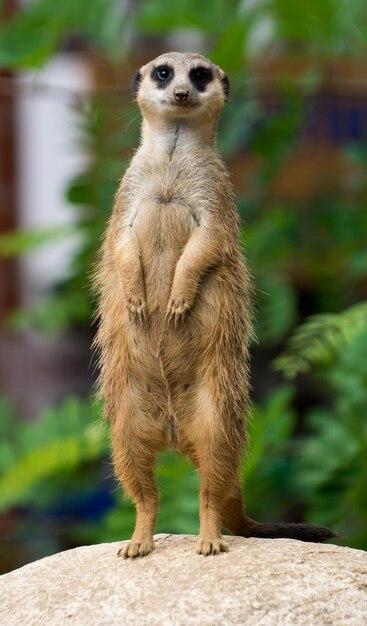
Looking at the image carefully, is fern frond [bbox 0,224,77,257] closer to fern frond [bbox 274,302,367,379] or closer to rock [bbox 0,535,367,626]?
fern frond [bbox 274,302,367,379]

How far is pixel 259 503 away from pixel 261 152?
1.92m

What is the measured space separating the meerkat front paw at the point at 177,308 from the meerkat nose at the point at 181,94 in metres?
0.49

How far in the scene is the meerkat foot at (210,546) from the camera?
10.6 ft

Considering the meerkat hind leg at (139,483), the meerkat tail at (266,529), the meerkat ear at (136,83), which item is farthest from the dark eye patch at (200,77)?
the meerkat tail at (266,529)

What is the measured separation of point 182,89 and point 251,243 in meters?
2.78

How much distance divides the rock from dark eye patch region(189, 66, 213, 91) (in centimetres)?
118

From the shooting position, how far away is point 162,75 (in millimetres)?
3268

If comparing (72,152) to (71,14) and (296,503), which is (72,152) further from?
(296,503)

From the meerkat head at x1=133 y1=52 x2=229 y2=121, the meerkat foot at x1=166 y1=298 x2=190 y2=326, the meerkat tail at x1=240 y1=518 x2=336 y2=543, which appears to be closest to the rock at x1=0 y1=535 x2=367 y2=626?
the meerkat tail at x1=240 y1=518 x2=336 y2=543

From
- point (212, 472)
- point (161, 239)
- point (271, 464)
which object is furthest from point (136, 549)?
point (271, 464)

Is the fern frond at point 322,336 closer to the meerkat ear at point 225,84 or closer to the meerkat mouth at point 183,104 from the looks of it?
the meerkat ear at point 225,84

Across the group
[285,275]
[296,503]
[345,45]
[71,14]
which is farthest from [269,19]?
[296,503]

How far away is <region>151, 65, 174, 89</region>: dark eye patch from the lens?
10.7 feet

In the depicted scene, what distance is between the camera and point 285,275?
6.95m
